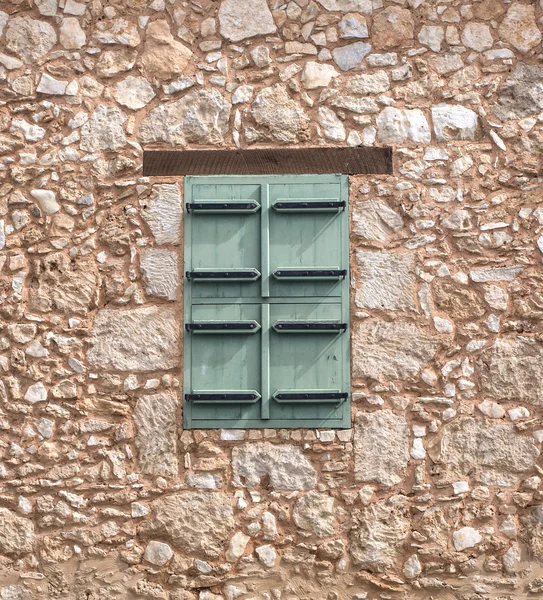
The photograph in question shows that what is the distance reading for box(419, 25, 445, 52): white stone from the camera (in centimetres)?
445

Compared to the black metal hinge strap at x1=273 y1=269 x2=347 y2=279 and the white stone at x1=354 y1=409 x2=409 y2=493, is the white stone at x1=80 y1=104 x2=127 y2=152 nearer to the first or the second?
the black metal hinge strap at x1=273 y1=269 x2=347 y2=279

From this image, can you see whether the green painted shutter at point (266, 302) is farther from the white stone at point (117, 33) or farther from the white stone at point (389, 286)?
the white stone at point (117, 33)

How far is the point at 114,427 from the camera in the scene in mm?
4328

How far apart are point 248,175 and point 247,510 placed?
187 centimetres

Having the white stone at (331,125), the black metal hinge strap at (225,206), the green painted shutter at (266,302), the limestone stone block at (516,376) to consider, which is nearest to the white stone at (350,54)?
the white stone at (331,125)

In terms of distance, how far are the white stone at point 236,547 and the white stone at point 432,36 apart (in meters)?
2.94

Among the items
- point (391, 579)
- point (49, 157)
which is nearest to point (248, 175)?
point (49, 157)

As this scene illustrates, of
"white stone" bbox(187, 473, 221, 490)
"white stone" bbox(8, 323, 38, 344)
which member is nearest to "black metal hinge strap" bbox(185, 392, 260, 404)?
"white stone" bbox(187, 473, 221, 490)

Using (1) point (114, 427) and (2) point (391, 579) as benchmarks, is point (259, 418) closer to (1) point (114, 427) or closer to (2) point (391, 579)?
(1) point (114, 427)

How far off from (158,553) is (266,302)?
4.91 ft

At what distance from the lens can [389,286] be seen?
435 cm

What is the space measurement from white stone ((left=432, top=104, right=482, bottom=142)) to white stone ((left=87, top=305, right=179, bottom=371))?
1.83m

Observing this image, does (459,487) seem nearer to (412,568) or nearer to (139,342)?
(412,568)

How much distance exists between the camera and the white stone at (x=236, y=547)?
422 centimetres
